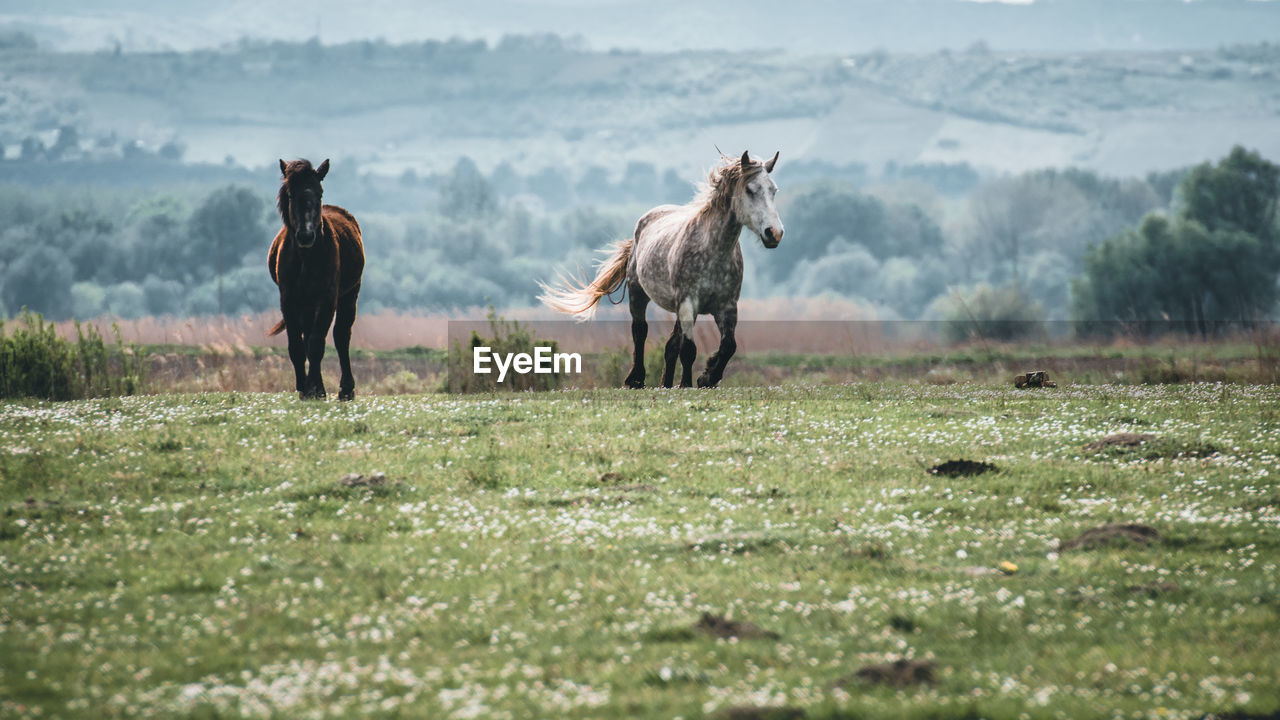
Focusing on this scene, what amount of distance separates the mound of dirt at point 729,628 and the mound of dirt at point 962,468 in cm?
615

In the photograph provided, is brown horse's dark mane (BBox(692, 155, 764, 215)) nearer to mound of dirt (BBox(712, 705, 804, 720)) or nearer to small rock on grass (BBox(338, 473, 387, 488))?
small rock on grass (BBox(338, 473, 387, 488))

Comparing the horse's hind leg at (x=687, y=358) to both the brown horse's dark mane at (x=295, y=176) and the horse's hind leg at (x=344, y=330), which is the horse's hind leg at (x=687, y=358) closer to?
the horse's hind leg at (x=344, y=330)

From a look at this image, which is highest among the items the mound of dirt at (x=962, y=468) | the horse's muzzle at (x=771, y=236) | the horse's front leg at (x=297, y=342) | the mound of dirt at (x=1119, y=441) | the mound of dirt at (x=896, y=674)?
the horse's muzzle at (x=771, y=236)

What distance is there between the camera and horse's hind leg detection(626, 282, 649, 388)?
23.1 m

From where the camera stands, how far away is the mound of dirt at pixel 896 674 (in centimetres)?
746

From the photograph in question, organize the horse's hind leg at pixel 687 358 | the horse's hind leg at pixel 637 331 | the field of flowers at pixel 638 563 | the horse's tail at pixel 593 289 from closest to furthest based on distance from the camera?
1. the field of flowers at pixel 638 563
2. the horse's hind leg at pixel 687 358
3. the horse's hind leg at pixel 637 331
4. the horse's tail at pixel 593 289

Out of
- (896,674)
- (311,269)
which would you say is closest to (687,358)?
(311,269)

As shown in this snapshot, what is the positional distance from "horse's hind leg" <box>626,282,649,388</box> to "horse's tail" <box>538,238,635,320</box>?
770 millimetres

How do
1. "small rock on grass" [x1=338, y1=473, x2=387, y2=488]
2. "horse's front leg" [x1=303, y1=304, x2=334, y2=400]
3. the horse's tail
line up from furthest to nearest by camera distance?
the horse's tail
"horse's front leg" [x1=303, y1=304, x2=334, y2=400]
"small rock on grass" [x1=338, y1=473, x2=387, y2=488]

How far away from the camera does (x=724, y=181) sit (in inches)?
816

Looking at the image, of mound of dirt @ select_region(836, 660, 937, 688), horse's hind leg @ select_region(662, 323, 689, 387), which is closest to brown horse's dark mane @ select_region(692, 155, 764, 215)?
horse's hind leg @ select_region(662, 323, 689, 387)

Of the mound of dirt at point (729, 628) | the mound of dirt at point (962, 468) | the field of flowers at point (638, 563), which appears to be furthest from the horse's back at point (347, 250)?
the mound of dirt at point (729, 628)
